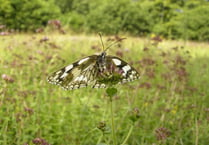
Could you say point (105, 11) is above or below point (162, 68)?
above

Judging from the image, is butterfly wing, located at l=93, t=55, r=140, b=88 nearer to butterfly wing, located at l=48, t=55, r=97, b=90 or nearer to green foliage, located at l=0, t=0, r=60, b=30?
butterfly wing, located at l=48, t=55, r=97, b=90

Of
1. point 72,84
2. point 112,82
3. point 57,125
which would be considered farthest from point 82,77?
point 57,125

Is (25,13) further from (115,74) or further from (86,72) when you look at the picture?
(115,74)

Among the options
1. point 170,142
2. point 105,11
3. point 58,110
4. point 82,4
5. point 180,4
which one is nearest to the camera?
point 170,142

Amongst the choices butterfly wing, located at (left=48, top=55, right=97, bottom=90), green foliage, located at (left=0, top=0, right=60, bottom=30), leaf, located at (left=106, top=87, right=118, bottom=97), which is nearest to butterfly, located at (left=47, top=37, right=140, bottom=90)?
butterfly wing, located at (left=48, top=55, right=97, bottom=90)

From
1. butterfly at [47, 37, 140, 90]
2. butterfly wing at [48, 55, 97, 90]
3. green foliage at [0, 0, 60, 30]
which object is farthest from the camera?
green foliage at [0, 0, 60, 30]

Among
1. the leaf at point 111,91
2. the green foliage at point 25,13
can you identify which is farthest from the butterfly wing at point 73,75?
the green foliage at point 25,13

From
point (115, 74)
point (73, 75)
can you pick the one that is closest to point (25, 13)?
point (73, 75)

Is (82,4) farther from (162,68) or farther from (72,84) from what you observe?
(72,84)
